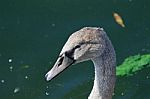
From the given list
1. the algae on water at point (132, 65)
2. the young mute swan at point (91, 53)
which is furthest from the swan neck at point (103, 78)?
the algae on water at point (132, 65)

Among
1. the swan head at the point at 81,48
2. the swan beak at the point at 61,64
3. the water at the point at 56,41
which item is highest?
the swan head at the point at 81,48

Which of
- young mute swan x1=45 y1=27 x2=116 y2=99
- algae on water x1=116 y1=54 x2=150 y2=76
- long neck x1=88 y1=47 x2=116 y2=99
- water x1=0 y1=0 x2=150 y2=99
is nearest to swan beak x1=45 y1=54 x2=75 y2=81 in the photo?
young mute swan x1=45 y1=27 x2=116 y2=99

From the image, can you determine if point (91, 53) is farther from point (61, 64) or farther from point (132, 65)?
point (132, 65)

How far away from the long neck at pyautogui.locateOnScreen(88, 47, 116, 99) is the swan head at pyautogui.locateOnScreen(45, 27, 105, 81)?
5cm

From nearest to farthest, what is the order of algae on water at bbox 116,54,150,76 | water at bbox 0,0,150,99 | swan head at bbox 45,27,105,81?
swan head at bbox 45,27,105,81
water at bbox 0,0,150,99
algae on water at bbox 116,54,150,76

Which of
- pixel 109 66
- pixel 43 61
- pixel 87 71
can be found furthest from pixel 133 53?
pixel 109 66

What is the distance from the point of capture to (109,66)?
3.29 meters

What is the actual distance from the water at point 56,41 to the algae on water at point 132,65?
0.20 feet

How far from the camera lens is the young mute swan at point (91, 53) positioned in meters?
3.19

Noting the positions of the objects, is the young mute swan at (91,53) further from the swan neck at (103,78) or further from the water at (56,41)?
the water at (56,41)

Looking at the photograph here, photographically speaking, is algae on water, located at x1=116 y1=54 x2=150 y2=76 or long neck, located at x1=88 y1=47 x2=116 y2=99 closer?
long neck, located at x1=88 y1=47 x2=116 y2=99

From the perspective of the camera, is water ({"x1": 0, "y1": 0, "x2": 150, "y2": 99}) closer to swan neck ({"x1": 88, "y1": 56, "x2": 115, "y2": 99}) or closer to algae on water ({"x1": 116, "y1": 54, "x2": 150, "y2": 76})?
algae on water ({"x1": 116, "y1": 54, "x2": 150, "y2": 76})

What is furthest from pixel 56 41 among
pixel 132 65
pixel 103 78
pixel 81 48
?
pixel 81 48

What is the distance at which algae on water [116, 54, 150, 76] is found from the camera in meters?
4.93
